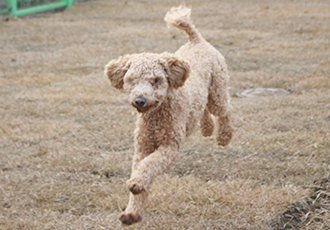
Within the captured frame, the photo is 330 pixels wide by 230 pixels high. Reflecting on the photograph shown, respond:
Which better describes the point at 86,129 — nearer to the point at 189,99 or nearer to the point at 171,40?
the point at 189,99

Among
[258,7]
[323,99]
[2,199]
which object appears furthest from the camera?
[258,7]

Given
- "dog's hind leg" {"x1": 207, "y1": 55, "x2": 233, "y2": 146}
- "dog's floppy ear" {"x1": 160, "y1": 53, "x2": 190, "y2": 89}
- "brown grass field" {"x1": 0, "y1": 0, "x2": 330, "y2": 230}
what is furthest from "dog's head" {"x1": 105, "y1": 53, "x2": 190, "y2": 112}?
"brown grass field" {"x1": 0, "y1": 0, "x2": 330, "y2": 230}

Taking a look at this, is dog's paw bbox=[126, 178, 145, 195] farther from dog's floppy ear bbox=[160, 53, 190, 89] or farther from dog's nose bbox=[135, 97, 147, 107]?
dog's floppy ear bbox=[160, 53, 190, 89]

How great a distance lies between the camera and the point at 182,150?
17.2 feet

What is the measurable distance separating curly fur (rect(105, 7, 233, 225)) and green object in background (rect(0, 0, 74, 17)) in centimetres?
965

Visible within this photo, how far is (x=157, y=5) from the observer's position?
48.3 feet

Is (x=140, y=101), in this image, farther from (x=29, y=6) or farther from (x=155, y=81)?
(x=29, y=6)

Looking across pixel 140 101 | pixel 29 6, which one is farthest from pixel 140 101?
pixel 29 6

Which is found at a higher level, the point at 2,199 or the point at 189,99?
the point at 189,99

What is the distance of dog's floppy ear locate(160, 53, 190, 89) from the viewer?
3168 millimetres

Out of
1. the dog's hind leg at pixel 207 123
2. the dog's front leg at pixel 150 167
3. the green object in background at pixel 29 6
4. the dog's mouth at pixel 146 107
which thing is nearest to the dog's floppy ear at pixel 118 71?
the dog's mouth at pixel 146 107

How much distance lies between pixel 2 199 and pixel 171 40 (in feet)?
22.1

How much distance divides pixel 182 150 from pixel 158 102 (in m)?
2.23

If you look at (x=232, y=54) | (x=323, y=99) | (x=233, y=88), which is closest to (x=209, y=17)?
(x=232, y=54)
